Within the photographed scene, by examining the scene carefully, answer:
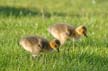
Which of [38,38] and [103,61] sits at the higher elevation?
[38,38]

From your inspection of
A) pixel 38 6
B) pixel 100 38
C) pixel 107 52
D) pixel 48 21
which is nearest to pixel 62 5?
pixel 38 6

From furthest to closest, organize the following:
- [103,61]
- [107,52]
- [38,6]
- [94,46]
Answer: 1. [38,6]
2. [94,46]
3. [107,52]
4. [103,61]

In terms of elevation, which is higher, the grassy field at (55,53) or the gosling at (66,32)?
the gosling at (66,32)

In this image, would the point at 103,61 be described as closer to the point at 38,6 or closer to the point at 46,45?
the point at 46,45

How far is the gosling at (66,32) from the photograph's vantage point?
8453mm

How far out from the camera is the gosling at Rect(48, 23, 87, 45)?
8453 mm

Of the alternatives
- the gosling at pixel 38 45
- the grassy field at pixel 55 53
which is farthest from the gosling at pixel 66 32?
the gosling at pixel 38 45

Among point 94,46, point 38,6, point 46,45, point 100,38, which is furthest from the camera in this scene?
point 38,6

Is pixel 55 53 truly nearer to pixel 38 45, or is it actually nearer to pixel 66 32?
pixel 38 45

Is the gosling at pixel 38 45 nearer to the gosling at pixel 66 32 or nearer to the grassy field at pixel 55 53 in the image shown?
the grassy field at pixel 55 53

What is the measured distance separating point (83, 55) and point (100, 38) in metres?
2.20

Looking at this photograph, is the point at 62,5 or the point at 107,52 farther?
the point at 62,5

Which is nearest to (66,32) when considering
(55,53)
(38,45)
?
(55,53)

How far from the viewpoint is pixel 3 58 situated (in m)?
7.16
